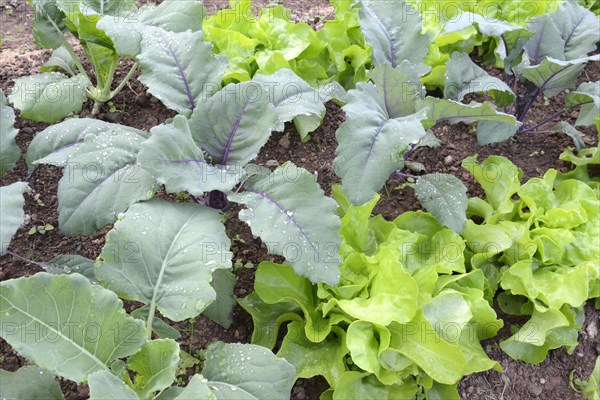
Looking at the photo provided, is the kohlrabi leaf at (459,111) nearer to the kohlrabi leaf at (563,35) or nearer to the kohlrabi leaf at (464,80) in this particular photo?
the kohlrabi leaf at (464,80)

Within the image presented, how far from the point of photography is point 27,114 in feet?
6.83

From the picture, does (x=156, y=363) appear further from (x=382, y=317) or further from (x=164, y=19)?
(x=164, y=19)

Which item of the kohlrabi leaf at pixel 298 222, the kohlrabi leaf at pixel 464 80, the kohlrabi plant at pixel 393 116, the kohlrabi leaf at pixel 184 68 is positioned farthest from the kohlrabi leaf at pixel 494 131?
the kohlrabi leaf at pixel 184 68

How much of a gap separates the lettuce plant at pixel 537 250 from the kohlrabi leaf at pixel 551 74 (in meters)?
0.38

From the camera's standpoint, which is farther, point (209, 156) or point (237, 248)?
point (237, 248)

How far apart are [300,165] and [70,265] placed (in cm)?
98

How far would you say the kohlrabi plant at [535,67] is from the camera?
89.9 inches

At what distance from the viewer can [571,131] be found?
2.48 m

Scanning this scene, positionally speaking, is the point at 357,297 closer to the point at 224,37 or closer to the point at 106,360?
the point at 106,360

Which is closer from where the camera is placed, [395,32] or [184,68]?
[184,68]

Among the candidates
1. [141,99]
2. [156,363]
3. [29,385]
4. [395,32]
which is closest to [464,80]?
[395,32]

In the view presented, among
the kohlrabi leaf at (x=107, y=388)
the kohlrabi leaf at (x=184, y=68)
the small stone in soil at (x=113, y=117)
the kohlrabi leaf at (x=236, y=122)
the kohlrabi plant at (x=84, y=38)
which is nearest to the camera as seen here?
the kohlrabi leaf at (x=107, y=388)

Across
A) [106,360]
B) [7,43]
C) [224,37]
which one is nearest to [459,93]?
[224,37]

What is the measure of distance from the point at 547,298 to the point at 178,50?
1526 millimetres
